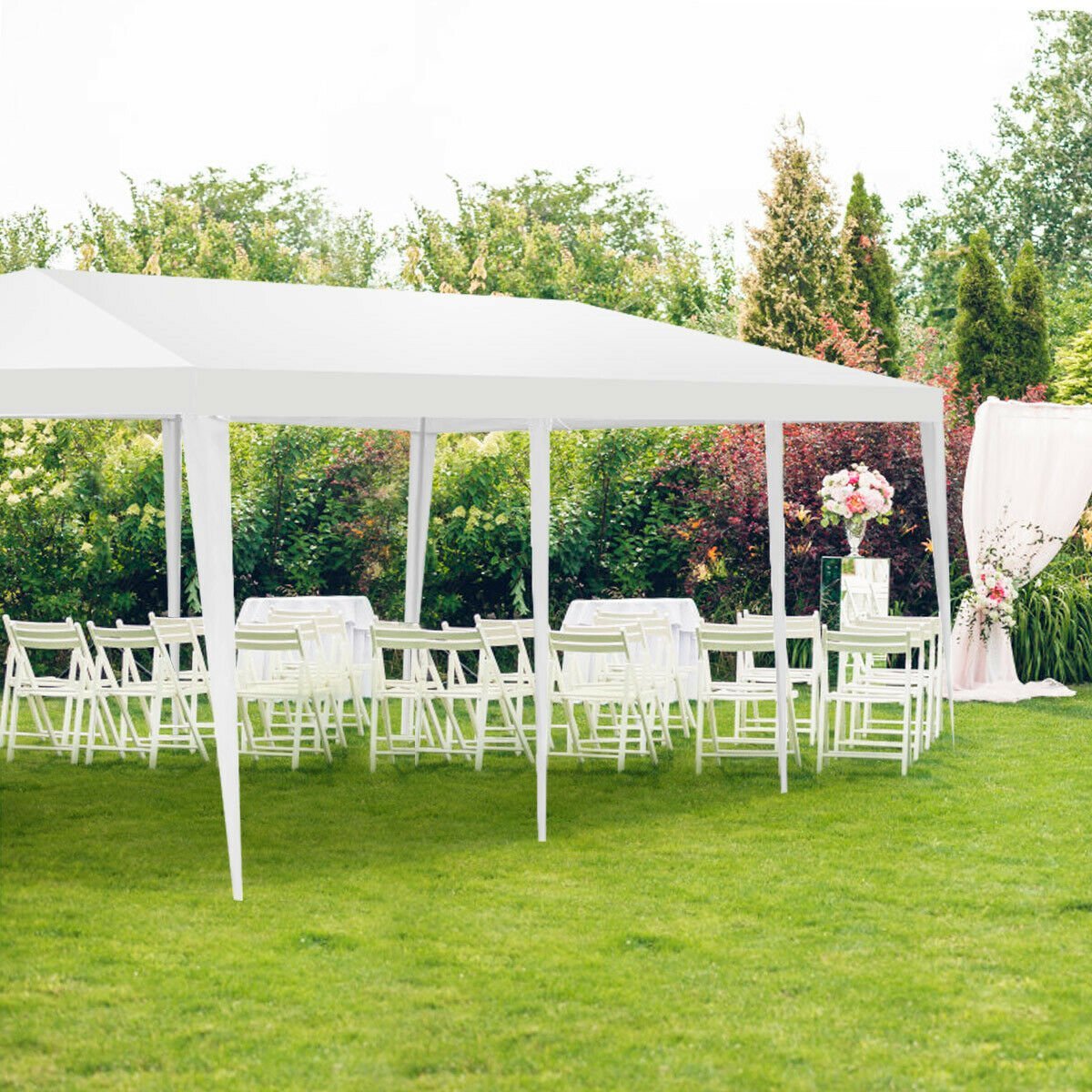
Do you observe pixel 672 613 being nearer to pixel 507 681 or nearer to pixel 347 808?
pixel 507 681

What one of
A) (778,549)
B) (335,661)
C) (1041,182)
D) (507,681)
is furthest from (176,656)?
(1041,182)

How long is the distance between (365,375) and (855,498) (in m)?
6.11

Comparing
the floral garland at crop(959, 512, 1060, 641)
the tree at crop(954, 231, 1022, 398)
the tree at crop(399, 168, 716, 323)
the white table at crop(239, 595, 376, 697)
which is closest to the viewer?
the white table at crop(239, 595, 376, 697)

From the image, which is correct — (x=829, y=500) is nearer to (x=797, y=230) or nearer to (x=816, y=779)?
(x=816, y=779)

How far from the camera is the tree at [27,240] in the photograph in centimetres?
3512

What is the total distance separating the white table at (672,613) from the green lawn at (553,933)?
263 cm

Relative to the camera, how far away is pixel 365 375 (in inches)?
269

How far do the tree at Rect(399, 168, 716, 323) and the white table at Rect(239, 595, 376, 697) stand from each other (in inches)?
584

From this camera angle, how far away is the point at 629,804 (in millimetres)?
8344

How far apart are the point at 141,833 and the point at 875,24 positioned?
30.0 metres

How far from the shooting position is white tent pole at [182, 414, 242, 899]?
6297 millimetres

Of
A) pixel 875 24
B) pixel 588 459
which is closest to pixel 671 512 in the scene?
pixel 588 459

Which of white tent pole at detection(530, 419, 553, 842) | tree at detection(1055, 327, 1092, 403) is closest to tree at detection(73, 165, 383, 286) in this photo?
tree at detection(1055, 327, 1092, 403)

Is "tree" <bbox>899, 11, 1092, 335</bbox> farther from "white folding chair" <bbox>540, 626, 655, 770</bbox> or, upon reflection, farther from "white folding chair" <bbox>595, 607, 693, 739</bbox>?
"white folding chair" <bbox>540, 626, 655, 770</bbox>
